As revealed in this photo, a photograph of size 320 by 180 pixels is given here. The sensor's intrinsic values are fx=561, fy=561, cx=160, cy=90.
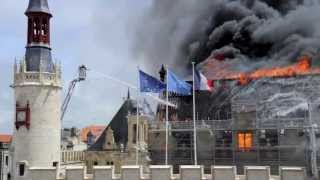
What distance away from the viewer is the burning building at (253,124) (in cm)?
5322

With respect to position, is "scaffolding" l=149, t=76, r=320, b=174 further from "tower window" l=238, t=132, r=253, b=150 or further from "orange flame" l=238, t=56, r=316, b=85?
"orange flame" l=238, t=56, r=316, b=85

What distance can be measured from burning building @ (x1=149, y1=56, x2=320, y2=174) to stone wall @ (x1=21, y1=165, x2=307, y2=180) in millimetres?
21221

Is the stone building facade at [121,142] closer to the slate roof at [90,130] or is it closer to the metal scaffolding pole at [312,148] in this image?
the metal scaffolding pole at [312,148]

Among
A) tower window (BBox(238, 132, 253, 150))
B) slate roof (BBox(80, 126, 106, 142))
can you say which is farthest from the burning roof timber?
slate roof (BBox(80, 126, 106, 142))

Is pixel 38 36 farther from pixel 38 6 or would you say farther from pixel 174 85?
pixel 174 85

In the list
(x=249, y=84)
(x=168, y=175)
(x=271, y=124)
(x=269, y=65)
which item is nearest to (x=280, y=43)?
(x=269, y=65)

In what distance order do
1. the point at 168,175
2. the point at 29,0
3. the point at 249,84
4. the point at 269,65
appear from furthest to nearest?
the point at 269,65
the point at 249,84
the point at 29,0
the point at 168,175

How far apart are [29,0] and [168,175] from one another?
34.4m

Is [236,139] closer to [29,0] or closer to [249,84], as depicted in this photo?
[249,84]

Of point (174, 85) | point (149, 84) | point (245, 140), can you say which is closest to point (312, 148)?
point (245, 140)

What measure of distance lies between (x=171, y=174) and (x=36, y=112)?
27572 mm

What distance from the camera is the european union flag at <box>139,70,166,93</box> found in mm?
45688

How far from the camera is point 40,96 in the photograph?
54062mm

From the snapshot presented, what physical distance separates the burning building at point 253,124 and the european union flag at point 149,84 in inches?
455
